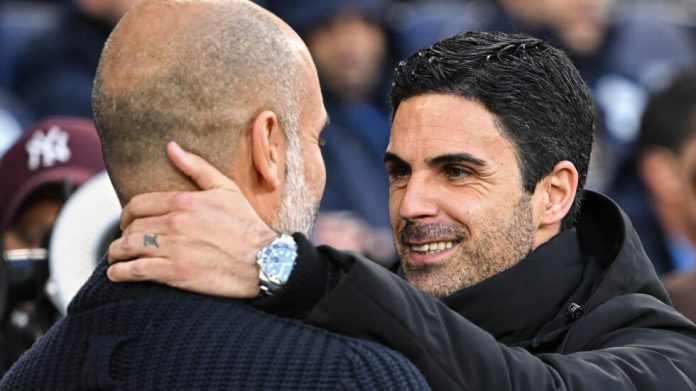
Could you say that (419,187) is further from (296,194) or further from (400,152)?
(296,194)

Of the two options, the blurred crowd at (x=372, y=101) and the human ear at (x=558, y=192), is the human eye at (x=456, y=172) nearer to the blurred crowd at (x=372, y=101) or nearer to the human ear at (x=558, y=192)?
the human ear at (x=558, y=192)

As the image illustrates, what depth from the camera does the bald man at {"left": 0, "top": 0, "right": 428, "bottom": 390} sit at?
7.96 ft

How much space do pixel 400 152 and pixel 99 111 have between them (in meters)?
1.02

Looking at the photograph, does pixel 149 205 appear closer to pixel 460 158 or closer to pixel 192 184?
pixel 192 184

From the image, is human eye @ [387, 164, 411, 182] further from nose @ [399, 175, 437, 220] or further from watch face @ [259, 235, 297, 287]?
watch face @ [259, 235, 297, 287]

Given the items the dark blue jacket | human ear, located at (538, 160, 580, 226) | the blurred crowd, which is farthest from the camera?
the blurred crowd

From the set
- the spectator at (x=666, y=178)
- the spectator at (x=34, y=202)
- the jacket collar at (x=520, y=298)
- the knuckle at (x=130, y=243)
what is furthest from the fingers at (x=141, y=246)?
the spectator at (x=666, y=178)

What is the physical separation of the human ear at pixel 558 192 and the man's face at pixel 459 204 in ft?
0.20

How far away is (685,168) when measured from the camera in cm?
550

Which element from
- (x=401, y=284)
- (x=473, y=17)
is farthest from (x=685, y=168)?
(x=401, y=284)

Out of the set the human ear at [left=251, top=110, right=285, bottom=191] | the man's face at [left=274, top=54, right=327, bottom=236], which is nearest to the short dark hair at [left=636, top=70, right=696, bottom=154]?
the man's face at [left=274, top=54, right=327, bottom=236]

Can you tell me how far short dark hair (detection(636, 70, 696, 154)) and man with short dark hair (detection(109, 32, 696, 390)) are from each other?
2.17 m

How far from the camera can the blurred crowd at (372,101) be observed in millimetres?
4402

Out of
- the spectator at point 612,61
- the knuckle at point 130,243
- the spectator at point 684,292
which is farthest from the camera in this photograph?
the spectator at point 612,61
